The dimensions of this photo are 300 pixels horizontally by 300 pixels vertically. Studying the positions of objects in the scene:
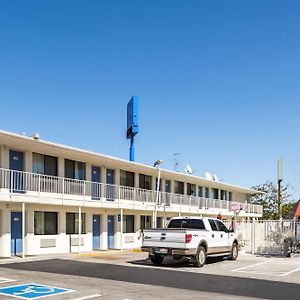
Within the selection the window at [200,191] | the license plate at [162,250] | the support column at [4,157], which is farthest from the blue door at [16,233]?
the window at [200,191]

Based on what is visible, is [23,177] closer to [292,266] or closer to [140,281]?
[140,281]

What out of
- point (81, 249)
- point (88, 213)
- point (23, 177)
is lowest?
point (81, 249)

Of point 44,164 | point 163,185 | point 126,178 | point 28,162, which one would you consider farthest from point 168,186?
point 28,162

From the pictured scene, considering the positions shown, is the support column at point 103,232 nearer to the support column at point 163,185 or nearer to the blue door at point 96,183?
the blue door at point 96,183

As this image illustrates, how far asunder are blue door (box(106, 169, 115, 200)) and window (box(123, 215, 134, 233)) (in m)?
2.36

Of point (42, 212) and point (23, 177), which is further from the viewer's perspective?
point (42, 212)

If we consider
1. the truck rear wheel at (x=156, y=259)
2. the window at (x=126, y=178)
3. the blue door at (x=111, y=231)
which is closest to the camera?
the truck rear wheel at (x=156, y=259)

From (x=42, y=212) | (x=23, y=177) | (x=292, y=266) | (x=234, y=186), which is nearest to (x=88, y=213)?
(x=42, y=212)

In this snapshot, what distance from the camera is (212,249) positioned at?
61.6 feet

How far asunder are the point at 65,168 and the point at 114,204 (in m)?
3.53

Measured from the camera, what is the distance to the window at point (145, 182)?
106 ft

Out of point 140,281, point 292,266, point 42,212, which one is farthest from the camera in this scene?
point 42,212

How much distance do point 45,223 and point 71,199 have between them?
165 centimetres

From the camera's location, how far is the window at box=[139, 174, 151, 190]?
106 ft
